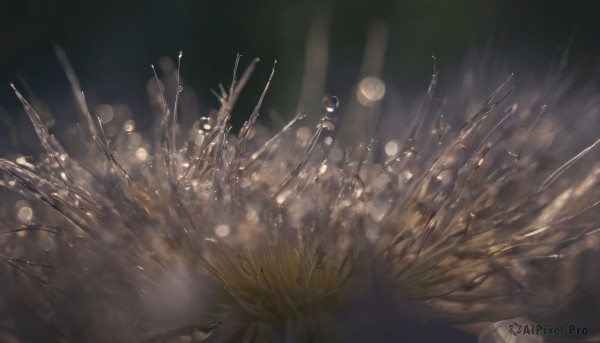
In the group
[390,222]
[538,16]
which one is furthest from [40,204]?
[538,16]

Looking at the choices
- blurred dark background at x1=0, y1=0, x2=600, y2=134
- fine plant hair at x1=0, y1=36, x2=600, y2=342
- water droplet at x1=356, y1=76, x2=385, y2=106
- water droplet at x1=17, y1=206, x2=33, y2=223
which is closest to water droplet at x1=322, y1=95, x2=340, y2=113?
fine plant hair at x1=0, y1=36, x2=600, y2=342

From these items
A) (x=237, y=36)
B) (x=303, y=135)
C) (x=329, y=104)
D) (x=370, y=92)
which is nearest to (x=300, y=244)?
(x=329, y=104)

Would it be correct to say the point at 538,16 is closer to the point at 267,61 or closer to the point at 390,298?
the point at 267,61

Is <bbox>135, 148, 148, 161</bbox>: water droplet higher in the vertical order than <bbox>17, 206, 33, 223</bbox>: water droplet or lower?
higher

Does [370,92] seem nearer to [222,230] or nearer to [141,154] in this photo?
[141,154]

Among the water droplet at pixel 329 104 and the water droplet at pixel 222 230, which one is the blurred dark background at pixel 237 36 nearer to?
the water droplet at pixel 329 104

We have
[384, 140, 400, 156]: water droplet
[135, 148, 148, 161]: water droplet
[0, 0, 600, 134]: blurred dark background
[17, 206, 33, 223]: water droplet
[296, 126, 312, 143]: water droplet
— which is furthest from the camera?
[0, 0, 600, 134]: blurred dark background

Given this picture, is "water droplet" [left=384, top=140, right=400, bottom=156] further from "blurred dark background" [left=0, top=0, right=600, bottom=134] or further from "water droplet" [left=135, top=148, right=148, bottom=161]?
"blurred dark background" [left=0, top=0, right=600, bottom=134]
